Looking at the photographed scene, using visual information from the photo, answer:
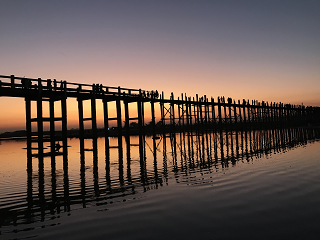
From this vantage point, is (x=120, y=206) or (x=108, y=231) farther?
(x=120, y=206)

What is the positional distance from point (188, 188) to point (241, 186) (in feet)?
4.84

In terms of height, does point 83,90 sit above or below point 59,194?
above

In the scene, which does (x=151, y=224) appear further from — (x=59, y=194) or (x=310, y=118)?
(x=310, y=118)

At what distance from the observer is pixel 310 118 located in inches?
3031

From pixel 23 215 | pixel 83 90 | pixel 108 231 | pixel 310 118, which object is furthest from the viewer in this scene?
pixel 310 118

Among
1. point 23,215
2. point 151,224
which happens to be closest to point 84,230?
point 151,224

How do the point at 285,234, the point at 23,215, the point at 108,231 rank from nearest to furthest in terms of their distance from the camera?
the point at 285,234
the point at 108,231
the point at 23,215

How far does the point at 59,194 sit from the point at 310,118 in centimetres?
8596

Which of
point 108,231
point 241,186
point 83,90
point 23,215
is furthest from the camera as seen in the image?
point 83,90

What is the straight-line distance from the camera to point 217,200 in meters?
5.67

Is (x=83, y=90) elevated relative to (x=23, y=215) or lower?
elevated

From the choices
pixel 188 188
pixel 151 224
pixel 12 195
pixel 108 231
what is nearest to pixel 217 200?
pixel 188 188

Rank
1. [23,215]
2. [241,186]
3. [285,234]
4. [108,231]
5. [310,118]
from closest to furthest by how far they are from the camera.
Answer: [285,234], [108,231], [23,215], [241,186], [310,118]

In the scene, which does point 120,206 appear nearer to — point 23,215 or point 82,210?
point 82,210
